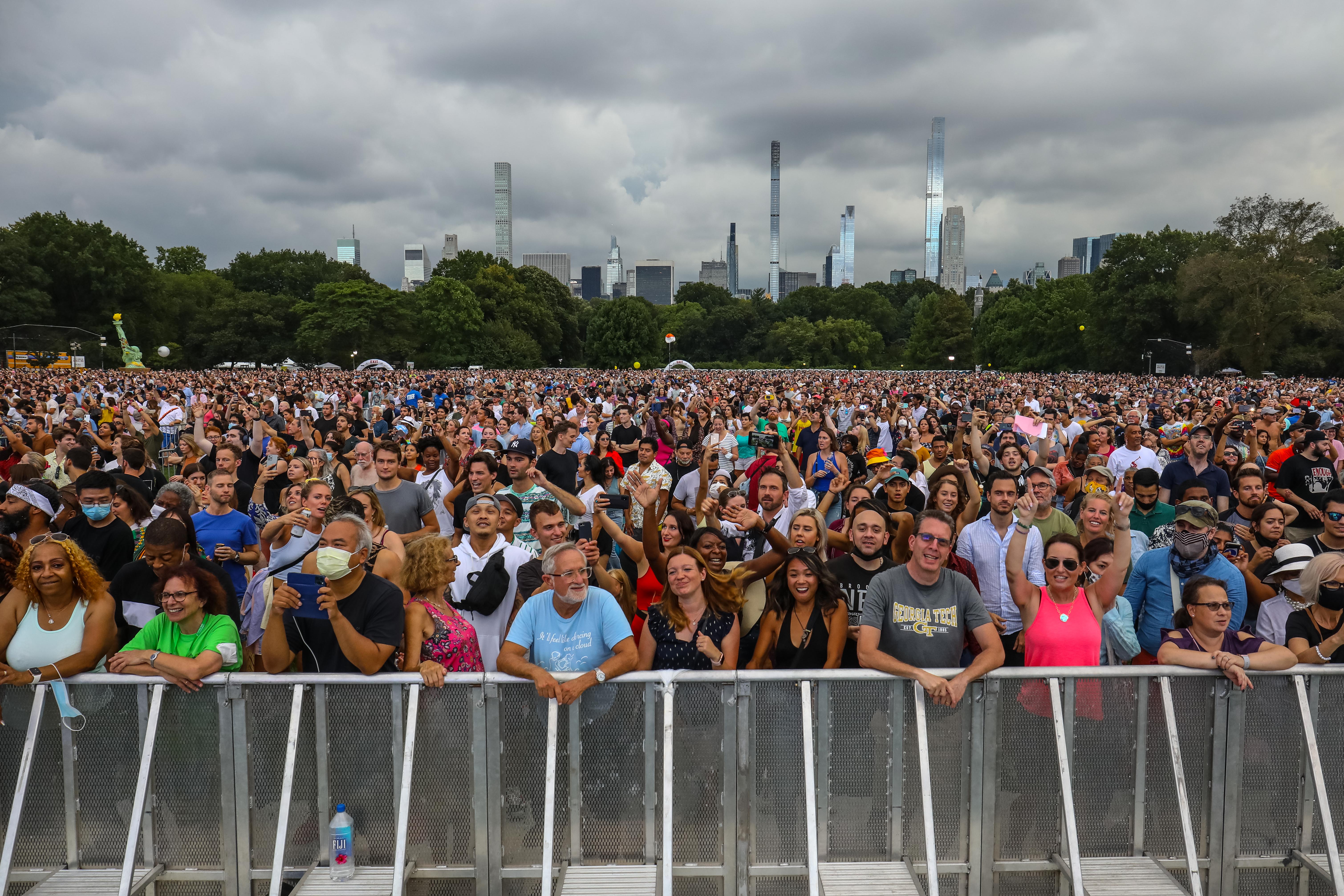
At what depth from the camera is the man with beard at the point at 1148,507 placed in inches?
255

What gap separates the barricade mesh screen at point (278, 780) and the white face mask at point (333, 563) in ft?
1.64

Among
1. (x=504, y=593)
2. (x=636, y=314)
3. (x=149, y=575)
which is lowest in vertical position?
(x=504, y=593)

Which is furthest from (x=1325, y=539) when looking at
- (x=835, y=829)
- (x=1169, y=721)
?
(x=835, y=829)

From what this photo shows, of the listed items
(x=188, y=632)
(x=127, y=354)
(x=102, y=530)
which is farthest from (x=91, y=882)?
(x=127, y=354)

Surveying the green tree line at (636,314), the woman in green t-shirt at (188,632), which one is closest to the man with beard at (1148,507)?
the woman in green t-shirt at (188,632)

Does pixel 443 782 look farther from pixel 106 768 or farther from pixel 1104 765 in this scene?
pixel 1104 765

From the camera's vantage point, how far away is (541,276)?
330 feet

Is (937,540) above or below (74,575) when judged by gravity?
above

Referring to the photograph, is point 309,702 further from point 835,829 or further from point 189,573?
point 835,829

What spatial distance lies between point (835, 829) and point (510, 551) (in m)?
2.39

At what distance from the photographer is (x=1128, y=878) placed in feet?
12.1

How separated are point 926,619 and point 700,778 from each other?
4.34 ft

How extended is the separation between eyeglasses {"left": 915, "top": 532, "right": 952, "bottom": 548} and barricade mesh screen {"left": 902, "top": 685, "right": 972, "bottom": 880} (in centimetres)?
67

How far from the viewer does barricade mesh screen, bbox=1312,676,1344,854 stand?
3752mm
